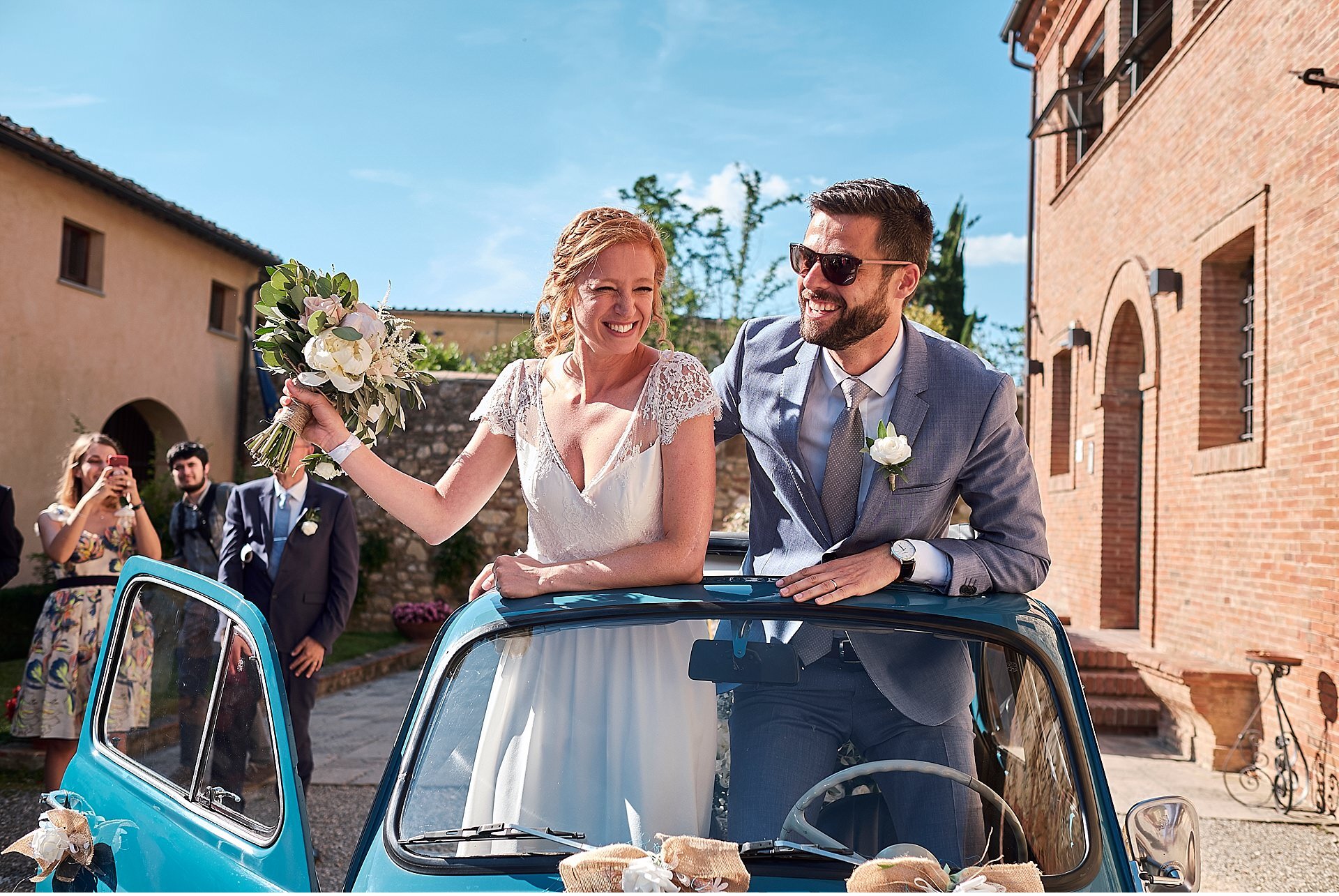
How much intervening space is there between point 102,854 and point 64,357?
14222mm

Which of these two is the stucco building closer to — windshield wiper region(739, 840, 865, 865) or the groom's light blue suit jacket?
the groom's light blue suit jacket

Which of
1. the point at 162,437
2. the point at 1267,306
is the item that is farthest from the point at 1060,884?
the point at 162,437

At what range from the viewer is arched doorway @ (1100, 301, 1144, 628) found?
11500mm

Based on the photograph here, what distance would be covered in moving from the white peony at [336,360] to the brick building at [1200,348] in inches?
247

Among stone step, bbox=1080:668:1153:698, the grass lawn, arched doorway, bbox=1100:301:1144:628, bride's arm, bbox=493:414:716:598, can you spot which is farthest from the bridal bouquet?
arched doorway, bbox=1100:301:1144:628

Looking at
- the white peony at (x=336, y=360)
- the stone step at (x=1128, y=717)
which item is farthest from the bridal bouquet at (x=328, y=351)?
the stone step at (x=1128, y=717)

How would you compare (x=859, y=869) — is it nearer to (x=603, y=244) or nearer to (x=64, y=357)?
(x=603, y=244)

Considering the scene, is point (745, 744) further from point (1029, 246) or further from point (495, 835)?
point (1029, 246)

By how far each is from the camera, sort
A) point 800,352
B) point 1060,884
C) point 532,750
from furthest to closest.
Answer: point 800,352
point 532,750
point 1060,884

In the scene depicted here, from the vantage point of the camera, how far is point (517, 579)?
2.26 meters

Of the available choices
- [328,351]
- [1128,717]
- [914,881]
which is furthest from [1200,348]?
[914,881]

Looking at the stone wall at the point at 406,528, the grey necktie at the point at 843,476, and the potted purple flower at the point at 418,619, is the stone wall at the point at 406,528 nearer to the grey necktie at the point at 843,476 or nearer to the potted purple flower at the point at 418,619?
the potted purple flower at the point at 418,619

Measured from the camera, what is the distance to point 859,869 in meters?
1.67

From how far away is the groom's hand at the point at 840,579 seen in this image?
2133 millimetres
